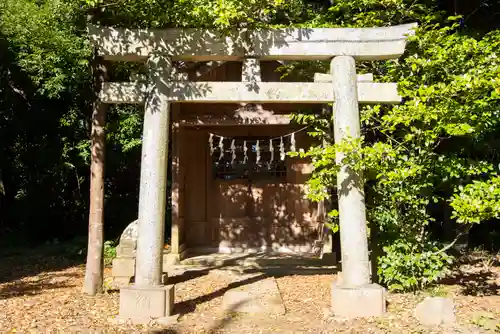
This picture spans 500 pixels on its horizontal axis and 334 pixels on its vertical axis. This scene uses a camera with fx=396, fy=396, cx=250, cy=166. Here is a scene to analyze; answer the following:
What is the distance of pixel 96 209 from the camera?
6262 millimetres

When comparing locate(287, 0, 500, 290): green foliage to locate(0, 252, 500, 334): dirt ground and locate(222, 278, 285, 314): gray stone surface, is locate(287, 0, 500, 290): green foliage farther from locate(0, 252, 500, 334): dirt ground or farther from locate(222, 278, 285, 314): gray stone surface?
locate(222, 278, 285, 314): gray stone surface

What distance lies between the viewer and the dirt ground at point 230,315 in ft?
16.5

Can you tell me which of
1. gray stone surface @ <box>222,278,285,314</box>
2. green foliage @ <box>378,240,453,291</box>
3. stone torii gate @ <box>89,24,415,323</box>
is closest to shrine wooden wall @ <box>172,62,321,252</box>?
gray stone surface @ <box>222,278,285,314</box>

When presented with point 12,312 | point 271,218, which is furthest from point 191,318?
point 271,218

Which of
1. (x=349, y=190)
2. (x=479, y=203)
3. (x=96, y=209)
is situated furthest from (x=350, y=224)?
(x=96, y=209)

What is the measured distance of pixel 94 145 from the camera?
6.36 meters

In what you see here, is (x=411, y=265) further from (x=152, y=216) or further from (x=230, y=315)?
(x=152, y=216)

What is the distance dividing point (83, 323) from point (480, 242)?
9689 millimetres

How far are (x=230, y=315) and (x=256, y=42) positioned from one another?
396cm

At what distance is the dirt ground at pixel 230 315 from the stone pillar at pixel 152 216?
0.89ft

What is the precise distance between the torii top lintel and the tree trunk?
1167mm

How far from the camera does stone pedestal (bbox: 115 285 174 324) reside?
17.0 feet

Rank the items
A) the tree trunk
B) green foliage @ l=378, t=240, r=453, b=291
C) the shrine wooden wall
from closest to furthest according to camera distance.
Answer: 1. green foliage @ l=378, t=240, r=453, b=291
2. the tree trunk
3. the shrine wooden wall

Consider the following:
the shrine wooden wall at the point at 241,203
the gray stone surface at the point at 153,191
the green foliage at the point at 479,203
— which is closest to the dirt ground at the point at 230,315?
the gray stone surface at the point at 153,191
